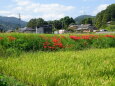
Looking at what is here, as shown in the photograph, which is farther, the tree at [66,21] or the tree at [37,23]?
the tree at [66,21]

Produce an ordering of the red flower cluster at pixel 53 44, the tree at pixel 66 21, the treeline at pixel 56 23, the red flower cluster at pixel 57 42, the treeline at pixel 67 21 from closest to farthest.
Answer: the red flower cluster at pixel 53 44, the red flower cluster at pixel 57 42, the treeline at pixel 67 21, the treeline at pixel 56 23, the tree at pixel 66 21

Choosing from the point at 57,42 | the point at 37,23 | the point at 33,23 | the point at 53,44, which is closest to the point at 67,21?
the point at 37,23

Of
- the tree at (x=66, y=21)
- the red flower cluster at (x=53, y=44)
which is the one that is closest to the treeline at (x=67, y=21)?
the tree at (x=66, y=21)

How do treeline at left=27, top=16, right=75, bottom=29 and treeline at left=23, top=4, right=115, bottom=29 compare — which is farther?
treeline at left=27, top=16, right=75, bottom=29

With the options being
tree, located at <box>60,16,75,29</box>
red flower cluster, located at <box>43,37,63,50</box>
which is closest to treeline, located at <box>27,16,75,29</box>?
tree, located at <box>60,16,75,29</box>

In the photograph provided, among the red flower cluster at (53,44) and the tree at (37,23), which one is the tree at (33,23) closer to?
the tree at (37,23)

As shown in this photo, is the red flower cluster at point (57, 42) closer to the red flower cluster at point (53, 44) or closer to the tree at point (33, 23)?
the red flower cluster at point (53, 44)

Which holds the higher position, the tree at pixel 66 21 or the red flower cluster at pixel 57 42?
the tree at pixel 66 21

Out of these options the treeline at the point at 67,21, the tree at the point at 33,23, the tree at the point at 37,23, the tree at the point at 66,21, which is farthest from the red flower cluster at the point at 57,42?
the tree at the point at 33,23

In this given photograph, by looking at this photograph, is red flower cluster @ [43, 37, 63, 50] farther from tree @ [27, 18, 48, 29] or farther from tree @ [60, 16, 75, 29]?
tree @ [60, 16, 75, 29]

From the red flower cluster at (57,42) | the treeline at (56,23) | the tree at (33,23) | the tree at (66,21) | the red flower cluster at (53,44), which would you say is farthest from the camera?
the tree at (33,23)

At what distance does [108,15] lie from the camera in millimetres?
84125

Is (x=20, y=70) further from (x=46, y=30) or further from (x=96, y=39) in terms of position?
(x=46, y=30)

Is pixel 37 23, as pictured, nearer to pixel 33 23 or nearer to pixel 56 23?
pixel 33 23
